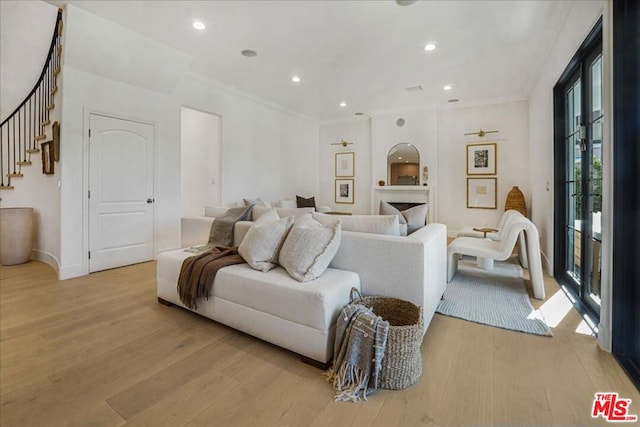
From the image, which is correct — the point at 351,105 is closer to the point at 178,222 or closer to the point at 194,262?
the point at 178,222

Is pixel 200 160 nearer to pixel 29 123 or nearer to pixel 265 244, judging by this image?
pixel 29 123

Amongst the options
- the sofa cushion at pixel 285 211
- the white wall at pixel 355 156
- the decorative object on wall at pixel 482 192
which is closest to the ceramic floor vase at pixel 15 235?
the sofa cushion at pixel 285 211

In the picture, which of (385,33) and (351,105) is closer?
(385,33)

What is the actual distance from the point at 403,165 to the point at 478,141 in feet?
5.15

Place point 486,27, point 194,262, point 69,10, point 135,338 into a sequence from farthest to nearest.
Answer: point 486,27
point 69,10
point 194,262
point 135,338

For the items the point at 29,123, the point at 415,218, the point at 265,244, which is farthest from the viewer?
the point at 29,123

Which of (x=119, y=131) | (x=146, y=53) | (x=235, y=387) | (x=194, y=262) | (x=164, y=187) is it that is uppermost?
(x=146, y=53)

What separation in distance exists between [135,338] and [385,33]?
3.79m

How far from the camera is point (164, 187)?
4.44 meters

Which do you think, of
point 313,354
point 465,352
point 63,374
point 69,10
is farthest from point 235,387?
point 69,10

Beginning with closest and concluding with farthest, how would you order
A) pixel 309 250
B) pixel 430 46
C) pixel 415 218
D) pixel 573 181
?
pixel 309 250 → pixel 415 218 → pixel 573 181 → pixel 430 46

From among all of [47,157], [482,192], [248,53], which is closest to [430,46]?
[248,53]

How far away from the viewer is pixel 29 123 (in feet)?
14.8

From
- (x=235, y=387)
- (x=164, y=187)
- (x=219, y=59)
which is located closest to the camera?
(x=235, y=387)
